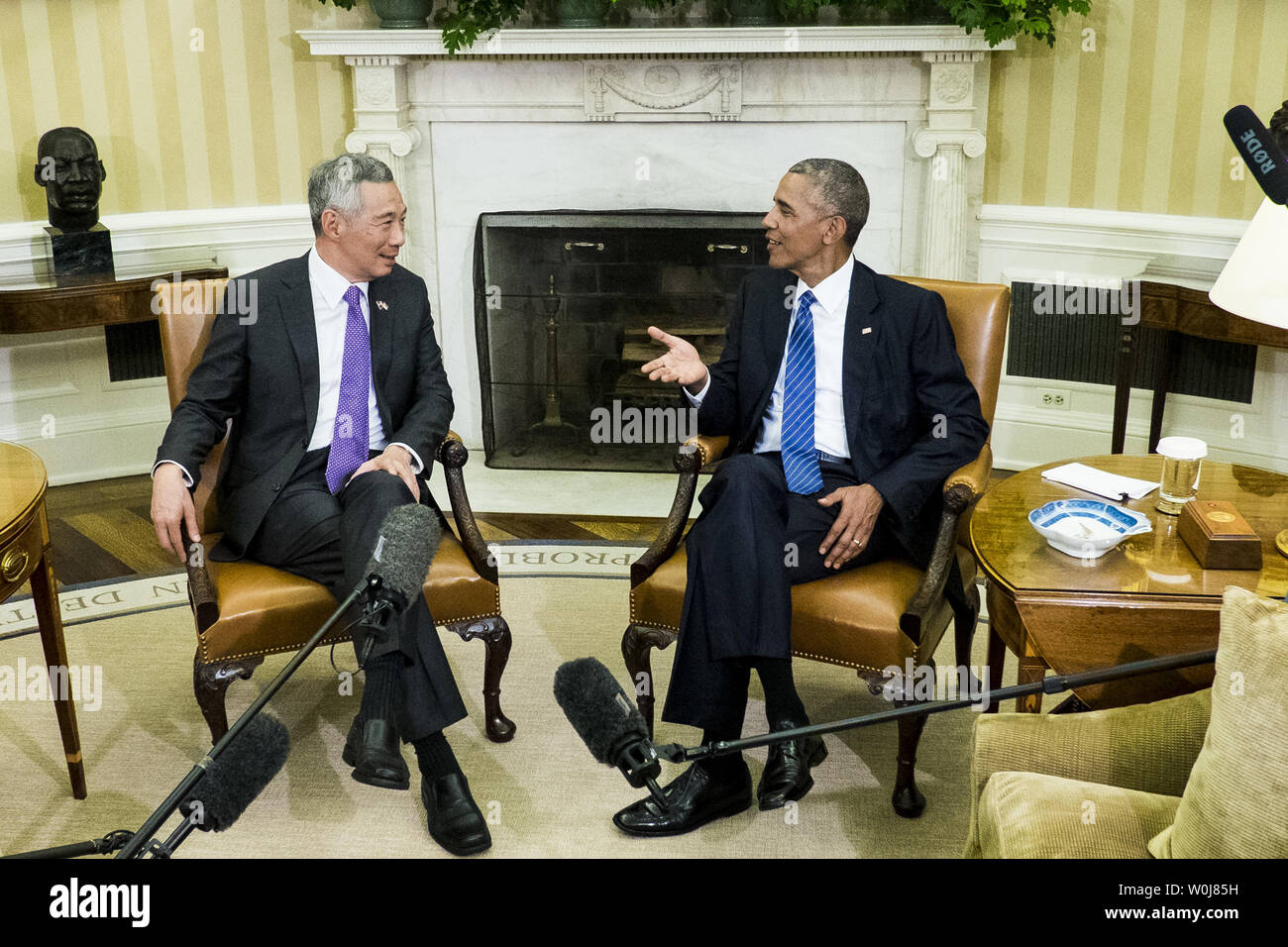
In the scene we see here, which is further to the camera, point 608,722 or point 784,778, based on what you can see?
point 784,778

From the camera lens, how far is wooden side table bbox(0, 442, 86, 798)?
2.27m

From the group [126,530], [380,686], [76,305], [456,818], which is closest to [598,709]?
[380,686]

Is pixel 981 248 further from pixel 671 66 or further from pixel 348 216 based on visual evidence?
pixel 348 216

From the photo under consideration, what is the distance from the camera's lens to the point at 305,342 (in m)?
2.76

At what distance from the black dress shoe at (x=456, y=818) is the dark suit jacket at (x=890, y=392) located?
3.24 ft

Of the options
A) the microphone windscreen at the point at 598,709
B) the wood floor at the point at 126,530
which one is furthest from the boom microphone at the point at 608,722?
the wood floor at the point at 126,530

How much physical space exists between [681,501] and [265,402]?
95cm

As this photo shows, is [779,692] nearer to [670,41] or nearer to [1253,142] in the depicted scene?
[1253,142]

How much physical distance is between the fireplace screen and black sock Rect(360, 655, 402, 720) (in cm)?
309

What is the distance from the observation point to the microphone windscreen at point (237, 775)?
3.76 ft

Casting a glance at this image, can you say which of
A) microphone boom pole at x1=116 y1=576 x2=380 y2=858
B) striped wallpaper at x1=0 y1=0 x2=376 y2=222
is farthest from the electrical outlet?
microphone boom pole at x1=116 y1=576 x2=380 y2=858

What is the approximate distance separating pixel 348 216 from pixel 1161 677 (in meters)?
1.89

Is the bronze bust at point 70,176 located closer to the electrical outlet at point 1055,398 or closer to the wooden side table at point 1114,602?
the wooden side table at point 1114,602

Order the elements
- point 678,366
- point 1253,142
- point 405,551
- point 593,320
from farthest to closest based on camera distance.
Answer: point 593,320
point 678,366
point 1253,142
point 405,551
